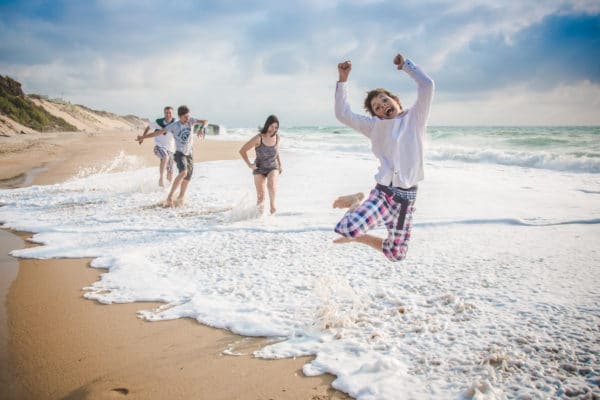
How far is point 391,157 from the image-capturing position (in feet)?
11.3

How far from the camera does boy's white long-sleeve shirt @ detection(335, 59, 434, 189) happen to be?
332 centimetres

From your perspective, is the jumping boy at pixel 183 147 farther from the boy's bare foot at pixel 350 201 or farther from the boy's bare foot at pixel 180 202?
the boy's bare foot at pixel 350 201

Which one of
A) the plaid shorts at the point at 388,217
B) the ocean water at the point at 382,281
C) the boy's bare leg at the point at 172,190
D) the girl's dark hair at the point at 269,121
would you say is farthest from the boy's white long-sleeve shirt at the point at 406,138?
the boy's bare leg at the point at 172,190

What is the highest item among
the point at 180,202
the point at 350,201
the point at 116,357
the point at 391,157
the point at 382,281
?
the point at 391,157

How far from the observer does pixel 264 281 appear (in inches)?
170

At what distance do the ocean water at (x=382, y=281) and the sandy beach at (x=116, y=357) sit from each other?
15 cm

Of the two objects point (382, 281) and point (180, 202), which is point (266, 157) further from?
point (382, 281)

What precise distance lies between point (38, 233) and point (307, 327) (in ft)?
18.1

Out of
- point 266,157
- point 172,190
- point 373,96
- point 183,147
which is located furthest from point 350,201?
point 183,147

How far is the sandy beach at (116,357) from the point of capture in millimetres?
2555

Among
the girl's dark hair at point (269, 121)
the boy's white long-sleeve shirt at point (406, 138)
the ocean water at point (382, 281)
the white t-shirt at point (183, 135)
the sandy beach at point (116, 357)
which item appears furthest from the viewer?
the white t-shirt at point (183, 135)

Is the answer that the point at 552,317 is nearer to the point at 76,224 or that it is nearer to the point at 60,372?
the point at 60,372

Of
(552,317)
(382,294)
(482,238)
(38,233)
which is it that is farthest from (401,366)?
(38,233)

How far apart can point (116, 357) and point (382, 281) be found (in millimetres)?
2679
